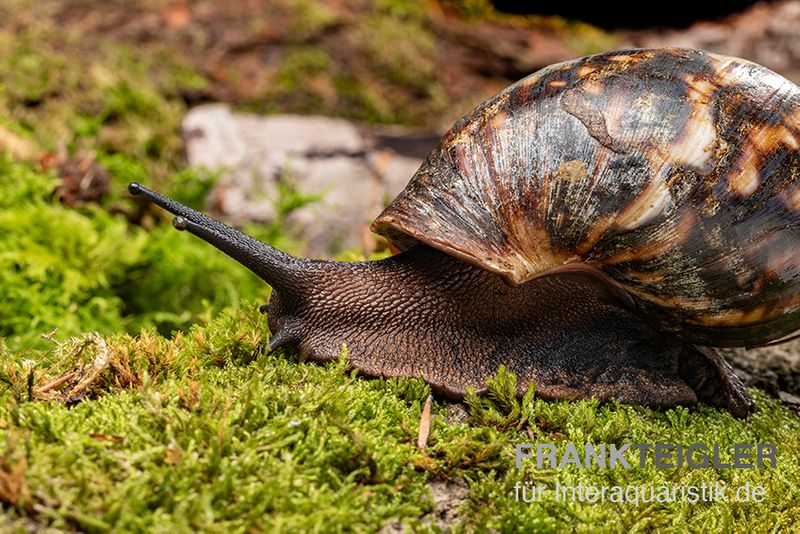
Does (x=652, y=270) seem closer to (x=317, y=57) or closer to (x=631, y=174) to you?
(x=631, y=174)

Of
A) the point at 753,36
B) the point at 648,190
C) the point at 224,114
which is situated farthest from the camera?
the point at 753,36

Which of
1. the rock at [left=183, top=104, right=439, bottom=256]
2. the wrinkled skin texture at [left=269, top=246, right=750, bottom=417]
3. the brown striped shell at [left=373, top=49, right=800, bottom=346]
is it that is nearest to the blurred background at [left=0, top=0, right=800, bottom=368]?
the rock at [left=183, top=104, right=439, bottom=256]

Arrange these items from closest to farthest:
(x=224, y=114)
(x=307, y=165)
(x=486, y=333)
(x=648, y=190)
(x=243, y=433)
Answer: (x=243, y=433)
(x=648, y=190)
(x=486, y=333)
(x=307, y=165)
(x=224, y=114)

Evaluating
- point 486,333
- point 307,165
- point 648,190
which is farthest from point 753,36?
point 486,333

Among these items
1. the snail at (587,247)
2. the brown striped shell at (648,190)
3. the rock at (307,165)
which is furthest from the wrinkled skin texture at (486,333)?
the rock at (307,165)

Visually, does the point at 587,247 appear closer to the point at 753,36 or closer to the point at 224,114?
the point at 224,114

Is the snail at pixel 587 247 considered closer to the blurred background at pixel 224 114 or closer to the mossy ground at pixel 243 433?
the mossy ground at pixel 243 433
